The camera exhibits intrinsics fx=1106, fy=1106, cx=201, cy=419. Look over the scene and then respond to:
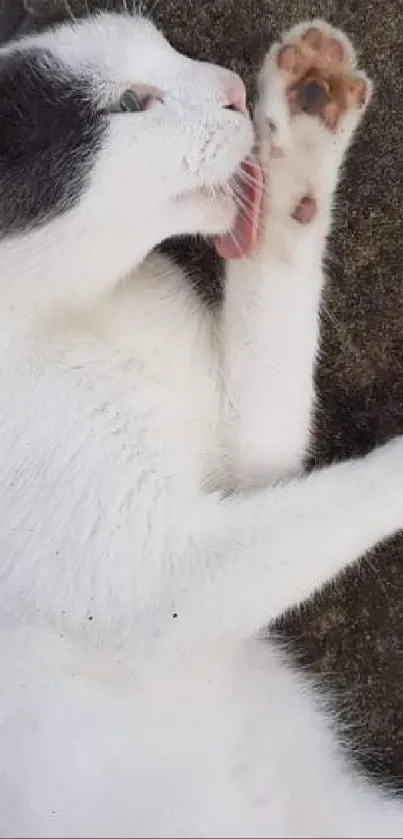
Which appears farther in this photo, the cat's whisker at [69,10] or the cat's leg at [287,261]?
the cat's whisker at [69,10]

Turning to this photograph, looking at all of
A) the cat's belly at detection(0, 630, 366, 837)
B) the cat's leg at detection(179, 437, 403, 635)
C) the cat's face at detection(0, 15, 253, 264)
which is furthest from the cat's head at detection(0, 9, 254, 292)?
the cat's belly at detection(0, 630, 366, 837)

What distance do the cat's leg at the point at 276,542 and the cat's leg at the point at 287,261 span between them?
13 cm

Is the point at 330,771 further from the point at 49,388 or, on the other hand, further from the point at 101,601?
A: the point at 49,388

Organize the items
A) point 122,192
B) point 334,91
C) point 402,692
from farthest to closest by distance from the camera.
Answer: point 402,692
point 334,91
point 122,192

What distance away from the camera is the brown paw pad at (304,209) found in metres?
1.69

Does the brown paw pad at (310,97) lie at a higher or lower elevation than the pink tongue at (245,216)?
higher

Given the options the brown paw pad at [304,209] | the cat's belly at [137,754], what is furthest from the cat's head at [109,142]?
the cat's belly at [137,754]

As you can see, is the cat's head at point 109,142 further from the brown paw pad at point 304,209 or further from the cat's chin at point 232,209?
the brown paw pad at point 304,209

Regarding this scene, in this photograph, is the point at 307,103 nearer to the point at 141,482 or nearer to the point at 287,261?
the point at 287,261

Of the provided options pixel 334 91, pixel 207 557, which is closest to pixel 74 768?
pixel 207 557

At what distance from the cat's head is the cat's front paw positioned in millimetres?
74

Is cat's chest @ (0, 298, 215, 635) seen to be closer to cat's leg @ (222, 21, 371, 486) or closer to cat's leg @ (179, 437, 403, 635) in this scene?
cat's leg @ (179, 437, 403, 635)

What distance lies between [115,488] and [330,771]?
0.59 metres

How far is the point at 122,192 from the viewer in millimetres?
1528
